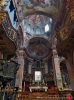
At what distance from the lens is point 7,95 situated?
816 centimetres

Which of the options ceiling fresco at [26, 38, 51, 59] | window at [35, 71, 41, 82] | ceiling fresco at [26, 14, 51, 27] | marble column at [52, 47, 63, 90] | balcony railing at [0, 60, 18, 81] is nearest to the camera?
balcony railing at [0, 60, 18, 81]

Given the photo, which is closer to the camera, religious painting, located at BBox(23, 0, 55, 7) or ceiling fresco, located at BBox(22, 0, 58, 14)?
ceiling fresco, located at BBox(22, 0, 58, 14)

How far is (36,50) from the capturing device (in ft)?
71.2

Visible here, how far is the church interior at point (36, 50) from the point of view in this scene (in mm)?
7677

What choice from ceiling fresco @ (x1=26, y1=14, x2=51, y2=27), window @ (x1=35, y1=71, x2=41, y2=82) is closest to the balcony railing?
window @ (x1=35, y1=71, x2=41, y2=82)

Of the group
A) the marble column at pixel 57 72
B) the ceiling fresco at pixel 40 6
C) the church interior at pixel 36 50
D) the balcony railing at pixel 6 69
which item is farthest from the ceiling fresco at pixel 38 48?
the balcony railing at pixel 6 69

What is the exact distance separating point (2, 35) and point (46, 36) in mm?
13275

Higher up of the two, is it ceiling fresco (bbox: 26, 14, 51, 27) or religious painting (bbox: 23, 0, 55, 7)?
ceiling fresco (bbox: 26, 14, 51, 27)

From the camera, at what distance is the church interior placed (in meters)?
7.68

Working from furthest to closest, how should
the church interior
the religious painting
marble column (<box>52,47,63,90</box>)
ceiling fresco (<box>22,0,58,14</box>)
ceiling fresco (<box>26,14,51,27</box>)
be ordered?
ceiling fresco (<box>26,14,51,27</box>) → marble column (<box>52,47,63,90</box>) → the religious painting → ceiling fresco (<box>22,0,58,14</box>) → the church interior

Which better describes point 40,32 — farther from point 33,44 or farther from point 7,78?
point 7,78

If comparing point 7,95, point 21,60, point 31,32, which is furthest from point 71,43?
point 31,32

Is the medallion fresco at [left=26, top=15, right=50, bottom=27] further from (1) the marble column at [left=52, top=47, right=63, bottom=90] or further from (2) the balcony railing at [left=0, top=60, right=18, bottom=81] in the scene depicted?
(2) the balcony railing at [left=0, top=60, right=18, bottom=81]

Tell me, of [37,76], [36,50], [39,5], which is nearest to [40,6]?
[39,5]
